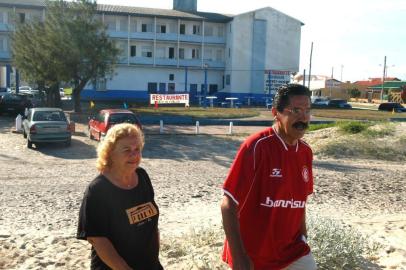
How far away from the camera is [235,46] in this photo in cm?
6294

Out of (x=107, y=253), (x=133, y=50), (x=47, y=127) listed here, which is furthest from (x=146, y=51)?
(x=107, y=253)

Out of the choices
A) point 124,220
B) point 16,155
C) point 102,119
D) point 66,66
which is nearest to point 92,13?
point 66,66

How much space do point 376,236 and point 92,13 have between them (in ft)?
104

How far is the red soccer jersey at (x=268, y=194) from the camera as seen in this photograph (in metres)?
3.14

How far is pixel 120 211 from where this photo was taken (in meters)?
3.07

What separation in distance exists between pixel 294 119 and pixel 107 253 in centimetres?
157

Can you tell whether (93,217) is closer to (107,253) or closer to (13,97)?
(107,253)

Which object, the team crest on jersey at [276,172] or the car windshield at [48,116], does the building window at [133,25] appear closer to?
the car windshield at [48,116]

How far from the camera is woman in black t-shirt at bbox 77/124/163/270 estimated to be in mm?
3002

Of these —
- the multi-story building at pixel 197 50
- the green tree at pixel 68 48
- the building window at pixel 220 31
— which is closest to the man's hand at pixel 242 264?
the green tree at pixel 68 48

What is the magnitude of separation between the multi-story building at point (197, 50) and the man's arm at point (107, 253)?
56.7 meters

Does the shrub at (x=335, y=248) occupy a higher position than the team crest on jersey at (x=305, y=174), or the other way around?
the team crest on jersey at (x=305, y=174)

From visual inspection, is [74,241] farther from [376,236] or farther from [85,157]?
[85,157]

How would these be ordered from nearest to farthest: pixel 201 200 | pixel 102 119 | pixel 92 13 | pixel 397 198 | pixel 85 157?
pixel 201 200, pixel 397 198, pixel 85 157, pixel 102 119, pixel 92 13
